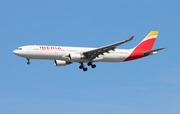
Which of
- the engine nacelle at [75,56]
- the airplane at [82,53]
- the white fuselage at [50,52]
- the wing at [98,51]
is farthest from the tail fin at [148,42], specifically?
the engine nacelle at [75,56]

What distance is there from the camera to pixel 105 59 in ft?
314

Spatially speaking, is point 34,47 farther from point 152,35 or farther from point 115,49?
point 152,35

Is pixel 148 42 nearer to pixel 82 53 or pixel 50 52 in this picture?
pixel 82 53

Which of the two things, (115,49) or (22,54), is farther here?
(115,49)

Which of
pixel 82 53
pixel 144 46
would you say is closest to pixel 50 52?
pixel 82 53

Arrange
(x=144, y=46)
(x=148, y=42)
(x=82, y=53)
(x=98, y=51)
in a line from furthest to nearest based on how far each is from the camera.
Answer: (x=148, y=42) < (x=144, y=46) < (x=82, y=53) < (x=98, y=51)

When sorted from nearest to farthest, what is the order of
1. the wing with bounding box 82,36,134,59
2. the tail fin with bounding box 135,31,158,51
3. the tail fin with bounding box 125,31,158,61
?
1. the wing with bounding box 82,36,134,59
2. the tail fin with bounding box 125,31,158,61
3. the tail fin with bounding box 135,31,158,51

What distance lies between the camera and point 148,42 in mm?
102438

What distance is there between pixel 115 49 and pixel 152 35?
10.7 metres

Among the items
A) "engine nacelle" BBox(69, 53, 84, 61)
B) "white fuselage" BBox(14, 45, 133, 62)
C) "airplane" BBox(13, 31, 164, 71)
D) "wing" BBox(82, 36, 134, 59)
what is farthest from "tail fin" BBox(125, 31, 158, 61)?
"engine nacelle" BBox(69, 53, 84, 61)

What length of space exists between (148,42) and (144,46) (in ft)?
5.56

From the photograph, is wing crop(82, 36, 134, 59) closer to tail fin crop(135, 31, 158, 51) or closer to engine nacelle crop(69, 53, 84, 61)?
engine nacelle crop(69, 53, 84, 61)

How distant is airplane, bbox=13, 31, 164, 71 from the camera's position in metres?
90.6

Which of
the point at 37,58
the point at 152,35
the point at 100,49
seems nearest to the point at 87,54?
the point at 100,49
